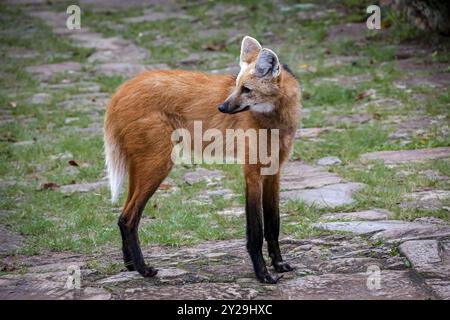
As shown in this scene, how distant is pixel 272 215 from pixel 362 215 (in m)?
0.80

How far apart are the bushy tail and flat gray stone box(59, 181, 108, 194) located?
1342 mm

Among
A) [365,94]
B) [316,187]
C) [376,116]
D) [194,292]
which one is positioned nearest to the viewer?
[194,292]

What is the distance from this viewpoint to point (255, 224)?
3.57 metres

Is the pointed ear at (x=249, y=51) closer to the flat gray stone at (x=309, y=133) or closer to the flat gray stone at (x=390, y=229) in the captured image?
the flat gray stone at (x=390, y=229)

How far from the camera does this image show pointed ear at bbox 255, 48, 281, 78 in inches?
141

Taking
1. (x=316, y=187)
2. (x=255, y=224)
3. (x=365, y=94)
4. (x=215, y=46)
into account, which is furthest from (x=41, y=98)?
(x=255, y=224)

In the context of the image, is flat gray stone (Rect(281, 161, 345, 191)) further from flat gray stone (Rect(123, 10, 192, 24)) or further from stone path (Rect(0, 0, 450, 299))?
flat gray stone (Rect(123, 10, 192, 24))

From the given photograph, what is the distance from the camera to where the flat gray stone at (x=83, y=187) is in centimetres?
525

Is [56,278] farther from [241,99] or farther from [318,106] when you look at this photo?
[318,106]

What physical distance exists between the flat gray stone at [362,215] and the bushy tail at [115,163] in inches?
49.6

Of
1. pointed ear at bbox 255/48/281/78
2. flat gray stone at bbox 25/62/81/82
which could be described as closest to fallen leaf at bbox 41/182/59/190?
pointed ear at bbox 255/48/281/78

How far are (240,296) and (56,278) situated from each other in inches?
36.3

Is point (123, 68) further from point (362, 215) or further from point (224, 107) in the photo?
point (224, 107)

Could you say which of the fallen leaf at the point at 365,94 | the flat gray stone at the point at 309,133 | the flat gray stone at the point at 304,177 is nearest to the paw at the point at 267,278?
the flat gray stone at the point at 304,177
